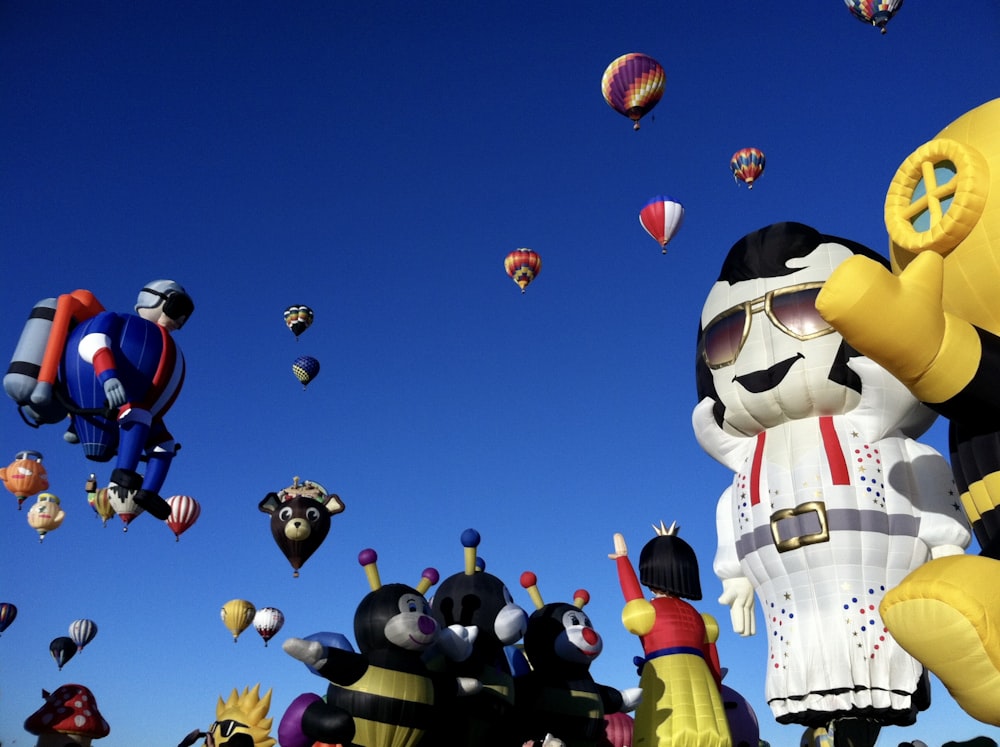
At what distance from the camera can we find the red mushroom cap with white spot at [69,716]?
31.5 ft

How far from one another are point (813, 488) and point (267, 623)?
1554 cm

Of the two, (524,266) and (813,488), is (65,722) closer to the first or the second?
(813,488)

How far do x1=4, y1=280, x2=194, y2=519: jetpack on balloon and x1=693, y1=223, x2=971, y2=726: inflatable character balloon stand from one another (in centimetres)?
616

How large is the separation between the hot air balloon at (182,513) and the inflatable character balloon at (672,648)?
1081 cm

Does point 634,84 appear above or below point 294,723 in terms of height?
above

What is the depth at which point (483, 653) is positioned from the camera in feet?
30.0

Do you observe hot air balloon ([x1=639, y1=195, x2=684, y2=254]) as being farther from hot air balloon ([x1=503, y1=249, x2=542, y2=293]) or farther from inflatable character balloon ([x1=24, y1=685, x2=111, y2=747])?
inflatable character balloon ([x1=24, y1=685, x2=111, y2=747])

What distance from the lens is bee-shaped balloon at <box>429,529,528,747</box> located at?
8.59m

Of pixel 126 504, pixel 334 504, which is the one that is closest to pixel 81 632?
pixel 334 504

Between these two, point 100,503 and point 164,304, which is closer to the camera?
point 164,304

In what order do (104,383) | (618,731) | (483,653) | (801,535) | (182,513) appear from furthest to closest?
(182,513)
(618,731)
(104,383)
(483,653)
(801,535)

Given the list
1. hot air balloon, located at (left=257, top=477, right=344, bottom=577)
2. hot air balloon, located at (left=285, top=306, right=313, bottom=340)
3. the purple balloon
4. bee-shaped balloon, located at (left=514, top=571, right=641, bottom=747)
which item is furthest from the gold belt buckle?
hot air balloon, located at (left=285, top=306, right=313, bottom=340)

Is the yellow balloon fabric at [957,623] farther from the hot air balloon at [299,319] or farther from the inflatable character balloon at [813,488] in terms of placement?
the hot air balloon at [299,319]

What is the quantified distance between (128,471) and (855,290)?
895cm
